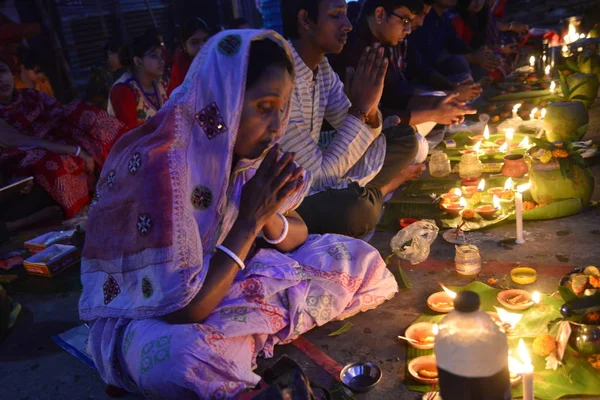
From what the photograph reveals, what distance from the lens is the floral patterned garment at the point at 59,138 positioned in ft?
16.6

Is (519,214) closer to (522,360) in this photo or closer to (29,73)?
(522,360)

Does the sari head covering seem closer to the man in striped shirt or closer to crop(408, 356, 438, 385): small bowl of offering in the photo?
crop(408, 356, 438, 385): small bowl of offering

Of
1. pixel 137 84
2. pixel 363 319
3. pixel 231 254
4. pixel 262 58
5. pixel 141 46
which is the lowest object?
pixel 363 319

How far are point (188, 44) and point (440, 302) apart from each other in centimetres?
469

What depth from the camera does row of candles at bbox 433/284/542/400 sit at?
161cm

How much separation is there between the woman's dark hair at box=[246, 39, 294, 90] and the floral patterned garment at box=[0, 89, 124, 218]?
11.4 ft

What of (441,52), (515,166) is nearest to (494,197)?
(515,166)

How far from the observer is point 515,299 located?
8.70 feet

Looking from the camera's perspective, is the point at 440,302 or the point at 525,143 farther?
the point at 525,143

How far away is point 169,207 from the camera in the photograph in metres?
2.12

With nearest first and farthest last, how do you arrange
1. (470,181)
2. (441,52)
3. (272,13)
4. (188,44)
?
1. (470,181)
2. (188,44)
3. (441,52)
4. (272,13)

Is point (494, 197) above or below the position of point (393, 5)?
below

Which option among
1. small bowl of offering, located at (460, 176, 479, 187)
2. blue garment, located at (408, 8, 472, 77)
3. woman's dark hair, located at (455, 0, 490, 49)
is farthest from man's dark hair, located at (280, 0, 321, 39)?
woman's dark hair, located at (455, 0, 490, 49)

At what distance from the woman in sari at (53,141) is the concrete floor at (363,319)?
1.39m
